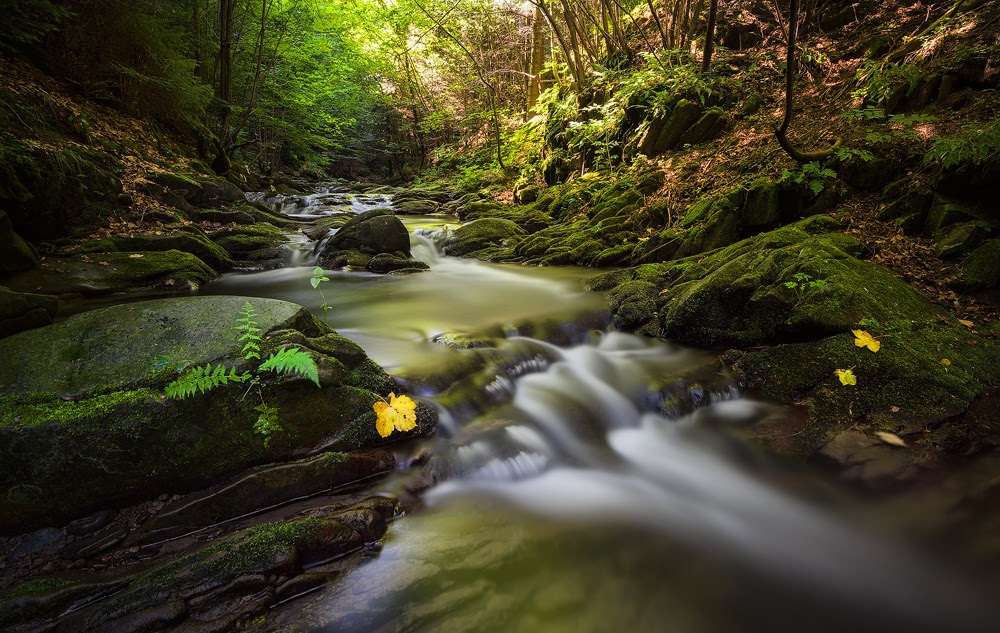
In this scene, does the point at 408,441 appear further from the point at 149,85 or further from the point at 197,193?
the point at 149,85

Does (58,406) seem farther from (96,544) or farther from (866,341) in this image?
(866,341)

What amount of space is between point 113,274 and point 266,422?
525cm

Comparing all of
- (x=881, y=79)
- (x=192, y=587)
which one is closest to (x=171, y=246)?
(x=192, y=587)

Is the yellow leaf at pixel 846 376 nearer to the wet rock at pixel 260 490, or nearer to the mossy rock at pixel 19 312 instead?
the wet rock at pixel 260 490

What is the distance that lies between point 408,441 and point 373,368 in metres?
0.68

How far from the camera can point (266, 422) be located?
255 cm

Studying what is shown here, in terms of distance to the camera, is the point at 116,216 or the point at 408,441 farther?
the point at 116,216

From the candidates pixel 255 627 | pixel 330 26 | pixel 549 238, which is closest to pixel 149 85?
pixel 330 26

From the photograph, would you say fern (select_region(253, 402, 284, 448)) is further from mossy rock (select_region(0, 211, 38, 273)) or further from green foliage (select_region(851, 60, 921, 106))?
green foliage (select_region(851, 60, 921, 106))

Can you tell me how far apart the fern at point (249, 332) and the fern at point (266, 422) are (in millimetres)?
313

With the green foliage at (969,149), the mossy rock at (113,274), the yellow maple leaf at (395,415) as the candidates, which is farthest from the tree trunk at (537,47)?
the yellow maple leaf at (395,415)

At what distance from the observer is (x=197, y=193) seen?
910 centimetres

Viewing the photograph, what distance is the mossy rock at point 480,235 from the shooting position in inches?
390

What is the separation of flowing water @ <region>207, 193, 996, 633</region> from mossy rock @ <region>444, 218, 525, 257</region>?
5.31 m
